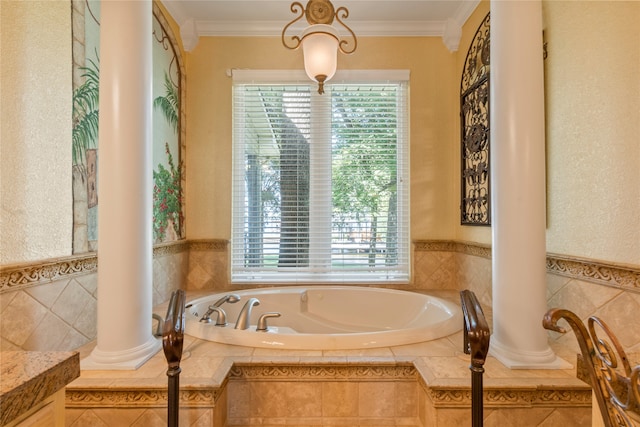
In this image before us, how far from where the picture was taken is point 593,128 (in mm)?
1295

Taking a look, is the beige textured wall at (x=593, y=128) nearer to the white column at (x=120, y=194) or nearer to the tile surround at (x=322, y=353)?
the tile surround at (x=322, y=353)

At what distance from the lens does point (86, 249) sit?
1512 millimetres

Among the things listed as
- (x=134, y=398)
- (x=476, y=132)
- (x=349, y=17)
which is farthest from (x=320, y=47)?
(x=134, y=398)

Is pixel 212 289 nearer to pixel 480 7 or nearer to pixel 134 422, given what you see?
pixel 134 422

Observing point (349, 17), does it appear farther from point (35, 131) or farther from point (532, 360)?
point (532, 360)

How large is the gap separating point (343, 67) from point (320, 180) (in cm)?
92

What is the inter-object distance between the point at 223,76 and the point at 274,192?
3.33ft

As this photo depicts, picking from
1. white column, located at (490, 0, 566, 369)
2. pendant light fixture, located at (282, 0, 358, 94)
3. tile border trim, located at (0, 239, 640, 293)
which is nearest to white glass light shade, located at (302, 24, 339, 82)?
pendant light fixture, located at (282, 0, 358, 94)

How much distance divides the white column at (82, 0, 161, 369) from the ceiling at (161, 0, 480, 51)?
1.20 m

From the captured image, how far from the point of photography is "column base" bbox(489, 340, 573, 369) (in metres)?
1.23

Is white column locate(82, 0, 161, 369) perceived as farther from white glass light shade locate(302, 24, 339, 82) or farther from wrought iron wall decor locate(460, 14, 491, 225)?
wrought iron wall decor locate(460, 14, 491, 225)

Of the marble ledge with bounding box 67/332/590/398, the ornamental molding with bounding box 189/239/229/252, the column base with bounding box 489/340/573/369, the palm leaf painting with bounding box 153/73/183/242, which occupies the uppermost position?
the palm leaf painting with bounding box 153/73/183/242

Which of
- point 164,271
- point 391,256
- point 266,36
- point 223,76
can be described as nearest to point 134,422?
point 164,271

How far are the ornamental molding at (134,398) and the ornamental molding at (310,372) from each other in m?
0.16
